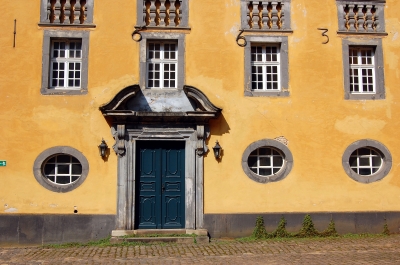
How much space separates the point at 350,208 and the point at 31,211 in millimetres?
7812

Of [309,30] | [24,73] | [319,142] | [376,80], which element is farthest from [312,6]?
[24,73]

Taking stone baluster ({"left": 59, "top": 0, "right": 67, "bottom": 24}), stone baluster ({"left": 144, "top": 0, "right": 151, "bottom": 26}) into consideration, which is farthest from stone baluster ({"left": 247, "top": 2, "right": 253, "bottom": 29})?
stone baluster ({"left": 59, "top": 0, "right": 67, "bottom": 24})

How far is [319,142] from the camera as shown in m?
11.8

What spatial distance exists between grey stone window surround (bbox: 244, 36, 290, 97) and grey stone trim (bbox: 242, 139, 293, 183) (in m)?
1.21

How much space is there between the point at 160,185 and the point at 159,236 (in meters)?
1.25

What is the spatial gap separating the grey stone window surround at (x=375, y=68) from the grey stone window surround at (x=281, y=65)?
1526mm

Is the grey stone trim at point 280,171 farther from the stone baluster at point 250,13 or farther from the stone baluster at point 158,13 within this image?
the stone baluster at point 158,13

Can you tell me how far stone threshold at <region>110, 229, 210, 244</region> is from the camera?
1093 centimetres

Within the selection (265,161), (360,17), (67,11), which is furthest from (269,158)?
(67,11)

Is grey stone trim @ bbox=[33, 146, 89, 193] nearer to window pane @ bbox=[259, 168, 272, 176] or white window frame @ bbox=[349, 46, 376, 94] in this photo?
window pane @ bbox=[259, 168, 272, 176]

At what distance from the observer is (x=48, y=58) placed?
11.6 m

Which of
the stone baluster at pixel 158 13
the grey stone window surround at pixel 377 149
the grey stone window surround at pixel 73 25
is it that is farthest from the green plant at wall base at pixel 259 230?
the grey stone window surround at pixel 73 25

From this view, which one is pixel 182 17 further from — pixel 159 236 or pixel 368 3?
pixel 159 236

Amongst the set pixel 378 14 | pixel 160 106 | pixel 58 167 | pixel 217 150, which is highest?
pixel 378 14
